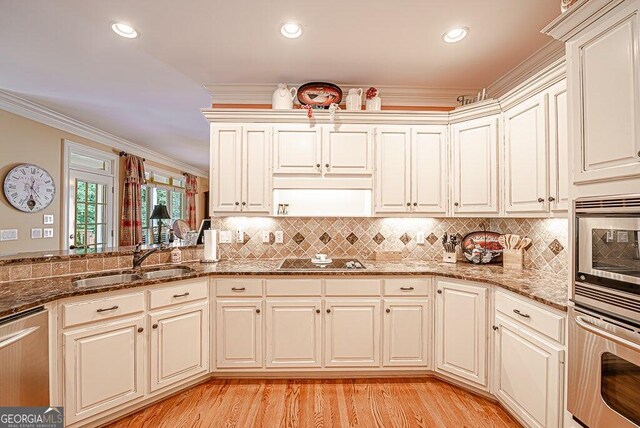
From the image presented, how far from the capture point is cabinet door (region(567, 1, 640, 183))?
1.18 m

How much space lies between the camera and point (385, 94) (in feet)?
9.81

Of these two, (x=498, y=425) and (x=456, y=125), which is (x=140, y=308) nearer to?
(x=498, y=425)

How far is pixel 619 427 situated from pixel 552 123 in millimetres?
1763

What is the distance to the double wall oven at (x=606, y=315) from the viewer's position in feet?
3.80

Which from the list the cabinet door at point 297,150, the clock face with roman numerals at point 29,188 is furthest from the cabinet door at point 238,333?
the clock face with roman numerals at point 29,188

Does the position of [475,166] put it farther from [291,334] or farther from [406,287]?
[291,334]

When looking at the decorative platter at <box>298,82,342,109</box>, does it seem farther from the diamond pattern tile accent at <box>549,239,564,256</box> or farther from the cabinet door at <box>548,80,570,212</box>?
the diamond pattern tile accent at <box>549,239,564,256</box>

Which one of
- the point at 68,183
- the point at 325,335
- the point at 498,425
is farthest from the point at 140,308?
the point at 68,183

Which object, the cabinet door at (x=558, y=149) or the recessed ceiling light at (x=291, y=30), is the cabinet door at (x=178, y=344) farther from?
the cabinet door at (x=558, y=149)

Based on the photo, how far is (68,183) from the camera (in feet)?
13.7

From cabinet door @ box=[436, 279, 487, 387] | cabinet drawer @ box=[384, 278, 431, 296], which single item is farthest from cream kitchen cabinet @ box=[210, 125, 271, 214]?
cabinet door @ box=[436, 279, 487, 387]

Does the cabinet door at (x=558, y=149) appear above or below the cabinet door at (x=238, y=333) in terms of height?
above

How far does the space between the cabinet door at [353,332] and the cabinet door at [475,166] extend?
4.20ft

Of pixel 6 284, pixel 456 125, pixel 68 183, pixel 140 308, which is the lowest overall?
pixel 140 308
